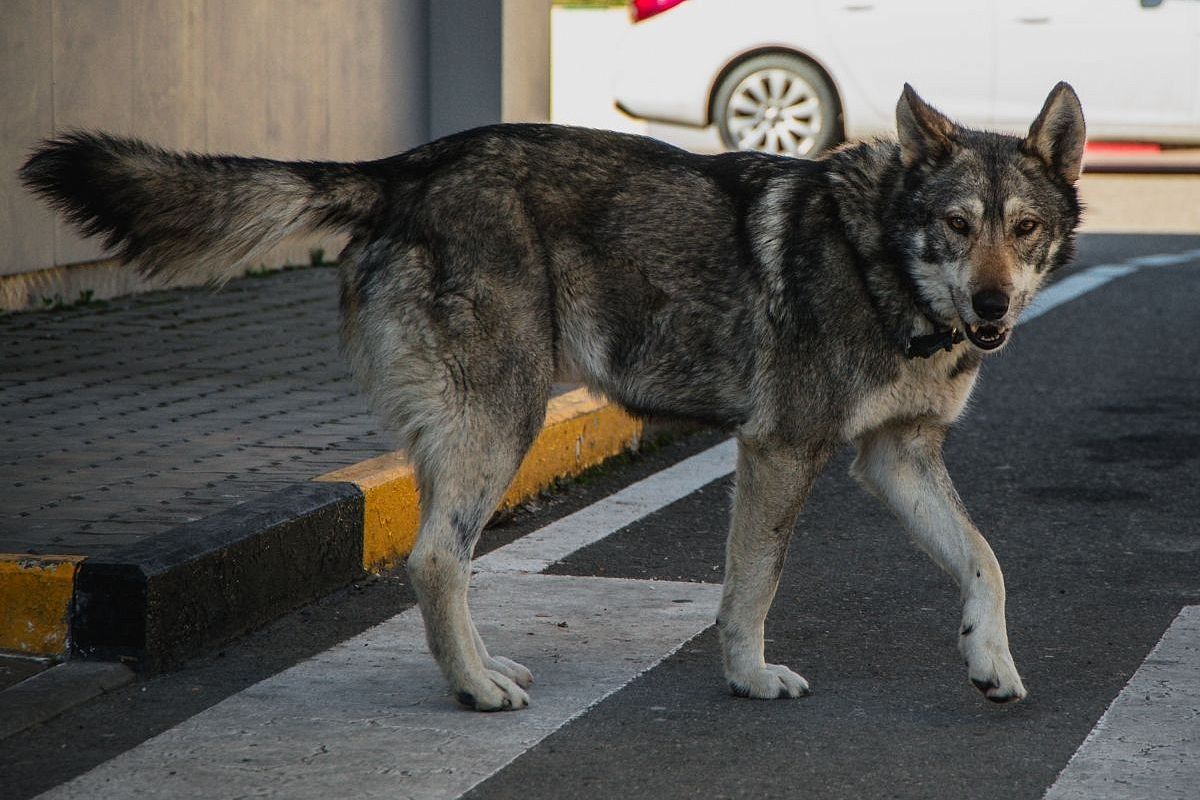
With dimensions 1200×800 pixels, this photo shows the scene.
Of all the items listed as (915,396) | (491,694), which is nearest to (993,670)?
(915,396)

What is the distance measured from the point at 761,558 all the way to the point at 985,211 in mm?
974

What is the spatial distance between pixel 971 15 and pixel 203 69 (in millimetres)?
7300

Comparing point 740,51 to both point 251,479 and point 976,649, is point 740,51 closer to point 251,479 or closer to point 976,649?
point 251,479

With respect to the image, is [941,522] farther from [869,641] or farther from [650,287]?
[650,287]

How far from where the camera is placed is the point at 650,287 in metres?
4.57

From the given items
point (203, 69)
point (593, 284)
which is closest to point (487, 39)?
point (203, 69)

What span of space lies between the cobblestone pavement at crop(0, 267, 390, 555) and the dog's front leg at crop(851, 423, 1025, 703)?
6.05 ft

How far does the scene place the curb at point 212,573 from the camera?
14.7ft

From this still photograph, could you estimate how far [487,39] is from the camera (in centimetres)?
1102

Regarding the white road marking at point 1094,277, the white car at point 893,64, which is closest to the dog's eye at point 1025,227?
the white road marking at point 1094,277

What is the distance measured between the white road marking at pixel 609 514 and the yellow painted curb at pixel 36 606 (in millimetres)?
1415

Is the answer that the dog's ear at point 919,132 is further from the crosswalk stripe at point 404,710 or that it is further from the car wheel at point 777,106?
the car wheel at point 777,106

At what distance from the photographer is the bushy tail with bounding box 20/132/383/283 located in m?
4.27

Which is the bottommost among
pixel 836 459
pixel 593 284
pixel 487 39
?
pixel 836 459
